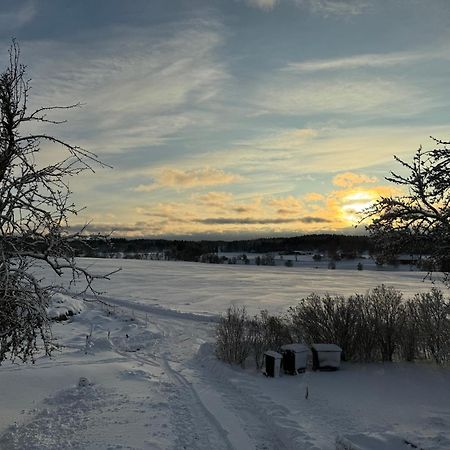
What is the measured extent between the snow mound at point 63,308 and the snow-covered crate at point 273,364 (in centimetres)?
1686

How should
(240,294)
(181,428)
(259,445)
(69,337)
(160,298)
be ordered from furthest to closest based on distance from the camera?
(240,294), (160,298), (69,337), (181,428), (259,445)

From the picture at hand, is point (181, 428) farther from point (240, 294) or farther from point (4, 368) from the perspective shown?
point (240, 294)

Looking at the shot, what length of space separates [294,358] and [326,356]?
3.27 feet

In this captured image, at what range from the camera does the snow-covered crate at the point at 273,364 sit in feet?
46.2

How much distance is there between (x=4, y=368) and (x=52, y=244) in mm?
8121

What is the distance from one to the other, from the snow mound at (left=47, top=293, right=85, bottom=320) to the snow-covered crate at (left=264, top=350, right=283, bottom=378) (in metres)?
16.9

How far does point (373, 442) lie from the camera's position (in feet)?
24.9

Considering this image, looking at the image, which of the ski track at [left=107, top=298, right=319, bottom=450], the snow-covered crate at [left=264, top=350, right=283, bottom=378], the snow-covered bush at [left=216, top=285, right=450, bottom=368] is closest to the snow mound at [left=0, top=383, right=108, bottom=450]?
the ski track at [left=107, top=298, right=319, bottom=450]

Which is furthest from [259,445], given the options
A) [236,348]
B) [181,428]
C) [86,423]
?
[236,348]

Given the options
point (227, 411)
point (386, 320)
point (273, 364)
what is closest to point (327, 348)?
point (273, 364)

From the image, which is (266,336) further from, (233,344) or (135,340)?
(135,340)

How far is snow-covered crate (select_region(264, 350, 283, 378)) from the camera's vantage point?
14071 mm

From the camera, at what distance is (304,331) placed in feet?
55.5

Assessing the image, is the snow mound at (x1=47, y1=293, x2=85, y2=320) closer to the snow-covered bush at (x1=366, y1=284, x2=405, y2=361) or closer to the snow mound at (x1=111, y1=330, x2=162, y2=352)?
the snow mound at (x1=111, y1=330, x2=162, y2=352)
